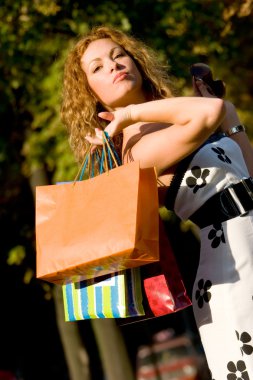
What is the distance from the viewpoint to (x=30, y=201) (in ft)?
41.1

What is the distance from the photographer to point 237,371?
3139mm

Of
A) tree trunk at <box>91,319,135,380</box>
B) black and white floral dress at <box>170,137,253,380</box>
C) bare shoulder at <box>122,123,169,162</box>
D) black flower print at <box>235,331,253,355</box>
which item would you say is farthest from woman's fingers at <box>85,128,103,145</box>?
tree trunk at <box>91,319,135,380</box>

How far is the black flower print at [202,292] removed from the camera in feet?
10.5

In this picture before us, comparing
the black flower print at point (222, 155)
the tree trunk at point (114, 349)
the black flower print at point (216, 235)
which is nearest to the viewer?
the black flower print at point (216, 235)

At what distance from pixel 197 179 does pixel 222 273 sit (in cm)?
37

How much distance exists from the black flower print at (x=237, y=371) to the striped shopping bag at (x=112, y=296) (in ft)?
1.25

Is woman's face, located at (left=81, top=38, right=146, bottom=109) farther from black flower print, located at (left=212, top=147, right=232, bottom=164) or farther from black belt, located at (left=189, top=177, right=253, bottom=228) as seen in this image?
black belt, located at (left=189, top=177, right=253, bottom=228)

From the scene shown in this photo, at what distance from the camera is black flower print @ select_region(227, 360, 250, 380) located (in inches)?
123

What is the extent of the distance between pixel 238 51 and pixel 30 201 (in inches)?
163

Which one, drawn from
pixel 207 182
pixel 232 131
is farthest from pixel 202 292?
pixel 232 131

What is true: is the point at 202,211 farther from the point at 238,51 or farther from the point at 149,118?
the point at 238,51

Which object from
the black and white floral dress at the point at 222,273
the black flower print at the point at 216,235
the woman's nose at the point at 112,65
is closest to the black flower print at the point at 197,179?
the black and white floral dress at the point at 222,273

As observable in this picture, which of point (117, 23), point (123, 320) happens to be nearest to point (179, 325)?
point (117, 23)

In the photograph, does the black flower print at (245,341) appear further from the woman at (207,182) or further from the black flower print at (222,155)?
the black flower print at (222,155)
